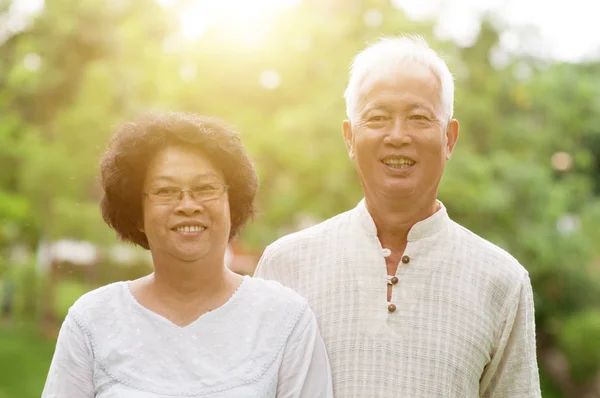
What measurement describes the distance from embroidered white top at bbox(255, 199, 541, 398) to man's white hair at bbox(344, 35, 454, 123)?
13.6 inches

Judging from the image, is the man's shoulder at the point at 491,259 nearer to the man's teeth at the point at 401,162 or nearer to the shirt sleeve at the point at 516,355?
the shirt sleeve at the point at 516,355

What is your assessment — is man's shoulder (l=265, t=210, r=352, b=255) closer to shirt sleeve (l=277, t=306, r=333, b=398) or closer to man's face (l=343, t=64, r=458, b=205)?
man's face (l=343, t=64, r=458, b=205)

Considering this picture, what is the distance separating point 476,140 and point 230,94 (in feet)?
11.8

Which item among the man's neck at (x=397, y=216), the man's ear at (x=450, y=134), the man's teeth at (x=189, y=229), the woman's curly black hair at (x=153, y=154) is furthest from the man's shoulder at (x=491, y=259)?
the man's teeth at (x=189, y=229)

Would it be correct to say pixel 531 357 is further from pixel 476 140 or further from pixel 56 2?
pixel 476 140

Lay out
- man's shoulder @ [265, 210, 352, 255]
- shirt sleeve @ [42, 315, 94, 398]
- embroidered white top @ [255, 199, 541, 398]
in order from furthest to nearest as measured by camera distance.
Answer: man's shoulder @ [265, 210, 352, 255], embroidered white top @ [255, 199, 541, 398], shirt sleeve @ [42, 315, 94, 398]

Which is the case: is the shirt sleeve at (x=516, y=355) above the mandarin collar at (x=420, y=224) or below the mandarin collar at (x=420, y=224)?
below

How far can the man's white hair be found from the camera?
8.20ft

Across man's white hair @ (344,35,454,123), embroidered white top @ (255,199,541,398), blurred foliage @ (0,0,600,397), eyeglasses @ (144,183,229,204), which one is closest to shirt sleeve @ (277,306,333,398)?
embroidered white top @ (255,199,541,398)

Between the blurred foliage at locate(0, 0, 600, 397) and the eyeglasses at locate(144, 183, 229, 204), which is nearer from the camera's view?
the eyeglasses at locate(144, 183, 229, 204)

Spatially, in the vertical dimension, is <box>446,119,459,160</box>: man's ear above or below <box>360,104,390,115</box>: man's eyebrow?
below

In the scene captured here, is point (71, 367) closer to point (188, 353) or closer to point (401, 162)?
point (188, 353)

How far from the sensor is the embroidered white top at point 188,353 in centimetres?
219

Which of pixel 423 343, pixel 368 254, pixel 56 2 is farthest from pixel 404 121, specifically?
pixel 56 2
